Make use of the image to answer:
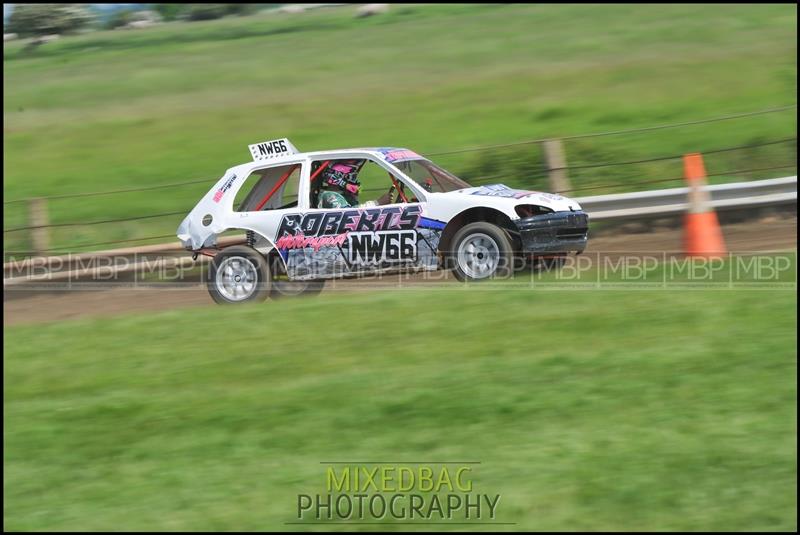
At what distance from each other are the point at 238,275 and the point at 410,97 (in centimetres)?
1009

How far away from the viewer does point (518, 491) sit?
5.66 m

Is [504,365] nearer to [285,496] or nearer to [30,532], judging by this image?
[285,496]

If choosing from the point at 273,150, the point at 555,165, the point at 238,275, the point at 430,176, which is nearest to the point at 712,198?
the point at 555,165

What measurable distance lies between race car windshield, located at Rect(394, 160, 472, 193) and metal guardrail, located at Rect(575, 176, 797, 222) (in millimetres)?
2554

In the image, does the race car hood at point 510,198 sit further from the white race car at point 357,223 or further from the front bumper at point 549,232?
the front bumper at point 549,232

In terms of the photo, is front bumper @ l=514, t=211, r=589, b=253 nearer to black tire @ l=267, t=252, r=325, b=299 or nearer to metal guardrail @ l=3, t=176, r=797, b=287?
black tire @ l=267, t=252, r=325, b=299

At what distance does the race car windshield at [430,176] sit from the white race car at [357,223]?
0.01m

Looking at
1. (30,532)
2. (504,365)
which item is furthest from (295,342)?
(30,532)

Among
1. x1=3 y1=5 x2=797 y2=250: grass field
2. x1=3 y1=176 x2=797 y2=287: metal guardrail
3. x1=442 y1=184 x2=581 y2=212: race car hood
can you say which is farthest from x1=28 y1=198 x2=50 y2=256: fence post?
x1=442 y1=184 x2=581 y2=212: race car hood

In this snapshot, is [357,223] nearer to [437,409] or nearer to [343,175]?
[343,175]

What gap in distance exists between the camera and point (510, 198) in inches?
393

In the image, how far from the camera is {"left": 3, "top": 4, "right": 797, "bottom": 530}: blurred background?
576 cm

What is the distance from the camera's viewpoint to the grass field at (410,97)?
15.4 meters

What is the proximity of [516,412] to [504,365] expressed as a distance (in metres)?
0.78
